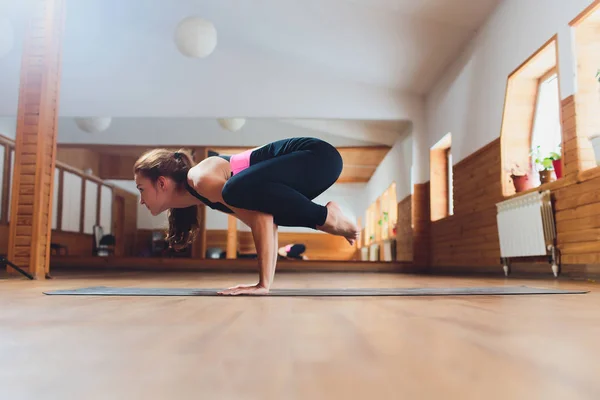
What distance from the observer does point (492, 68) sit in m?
5.33

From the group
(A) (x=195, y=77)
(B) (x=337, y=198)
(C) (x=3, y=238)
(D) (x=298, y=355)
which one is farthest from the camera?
(B) (x=337, y=198)

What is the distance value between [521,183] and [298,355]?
4416mm

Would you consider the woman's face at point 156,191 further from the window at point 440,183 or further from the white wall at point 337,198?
the white wall at point 337,198

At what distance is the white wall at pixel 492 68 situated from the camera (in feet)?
13.0

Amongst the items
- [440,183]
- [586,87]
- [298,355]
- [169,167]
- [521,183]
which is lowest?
[298,355]

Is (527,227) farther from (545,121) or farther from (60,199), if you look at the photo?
(60,199)

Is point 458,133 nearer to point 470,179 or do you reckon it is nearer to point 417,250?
point 470,179

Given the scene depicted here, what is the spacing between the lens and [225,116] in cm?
737

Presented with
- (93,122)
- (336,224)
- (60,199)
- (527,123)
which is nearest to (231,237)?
(60,199)

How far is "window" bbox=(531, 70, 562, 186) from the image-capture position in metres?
4.75

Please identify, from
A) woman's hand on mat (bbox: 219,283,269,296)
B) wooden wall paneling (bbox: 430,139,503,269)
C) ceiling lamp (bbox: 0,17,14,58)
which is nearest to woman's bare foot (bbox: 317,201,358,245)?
woman's hand on mat (bbox: 219,283,269,296)

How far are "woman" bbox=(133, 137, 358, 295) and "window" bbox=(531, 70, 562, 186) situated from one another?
3186 millimetres

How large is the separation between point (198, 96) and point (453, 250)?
3.74 m

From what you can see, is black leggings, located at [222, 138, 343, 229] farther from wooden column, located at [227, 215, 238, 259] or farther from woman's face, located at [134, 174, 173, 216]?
wooden column, located at [227, 215, 238, 259]
